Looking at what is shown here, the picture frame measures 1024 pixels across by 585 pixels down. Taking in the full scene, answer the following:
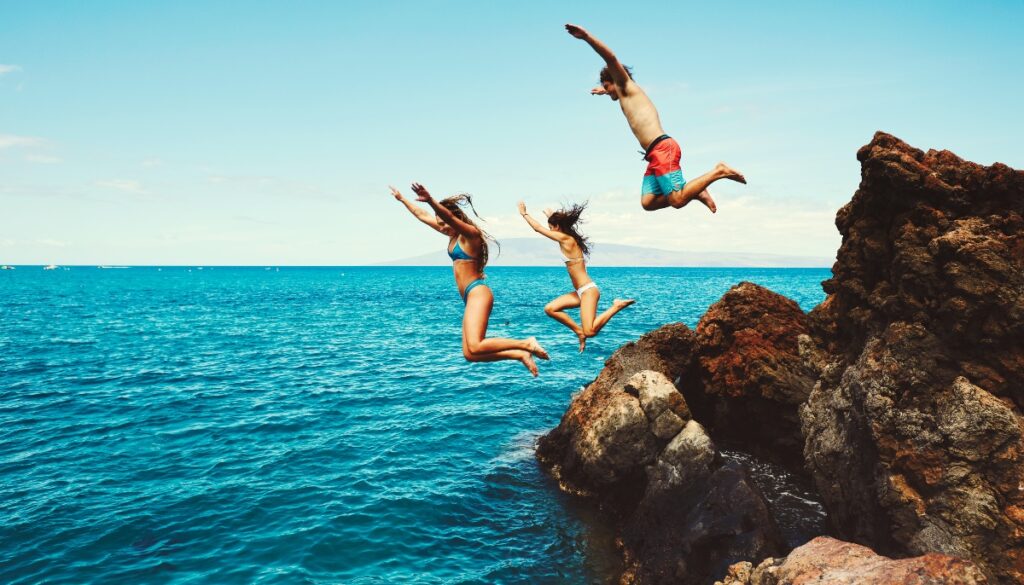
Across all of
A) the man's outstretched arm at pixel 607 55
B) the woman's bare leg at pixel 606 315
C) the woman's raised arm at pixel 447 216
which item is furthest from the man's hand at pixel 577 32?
the woman's bare leg at pixel 606 315

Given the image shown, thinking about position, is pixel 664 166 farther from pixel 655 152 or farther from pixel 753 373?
pixel 753 373

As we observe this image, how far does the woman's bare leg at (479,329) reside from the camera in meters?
8.07

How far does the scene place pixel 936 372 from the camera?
36.4 ft

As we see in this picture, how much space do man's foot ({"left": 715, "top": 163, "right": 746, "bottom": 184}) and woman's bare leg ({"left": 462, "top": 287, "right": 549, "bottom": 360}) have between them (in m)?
3.17

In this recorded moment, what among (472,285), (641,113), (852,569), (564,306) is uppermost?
(641,113)

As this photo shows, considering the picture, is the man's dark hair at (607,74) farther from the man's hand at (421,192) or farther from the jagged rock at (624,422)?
the jagged rock at (624,422)

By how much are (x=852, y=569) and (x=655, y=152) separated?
6248 millimetres

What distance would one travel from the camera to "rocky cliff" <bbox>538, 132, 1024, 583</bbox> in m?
10.3

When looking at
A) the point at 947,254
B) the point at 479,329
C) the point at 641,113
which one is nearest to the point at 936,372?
the point at 947,254

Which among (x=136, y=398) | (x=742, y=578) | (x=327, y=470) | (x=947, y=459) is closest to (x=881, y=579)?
(x=742, y=578)

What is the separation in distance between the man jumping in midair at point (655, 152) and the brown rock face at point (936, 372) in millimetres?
6878

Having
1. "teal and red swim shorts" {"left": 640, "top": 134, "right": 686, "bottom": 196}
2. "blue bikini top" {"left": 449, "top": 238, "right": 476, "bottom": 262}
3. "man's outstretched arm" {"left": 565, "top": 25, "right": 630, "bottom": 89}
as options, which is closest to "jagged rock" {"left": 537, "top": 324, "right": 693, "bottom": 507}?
"blue bikini top" {"left": 449, "top": 238, "right": 476, "bottom": 262}

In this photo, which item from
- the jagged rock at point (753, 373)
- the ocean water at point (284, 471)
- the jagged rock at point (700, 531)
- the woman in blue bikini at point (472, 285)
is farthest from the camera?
the jagged rock at point (753, 373)

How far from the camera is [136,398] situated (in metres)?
31.4
